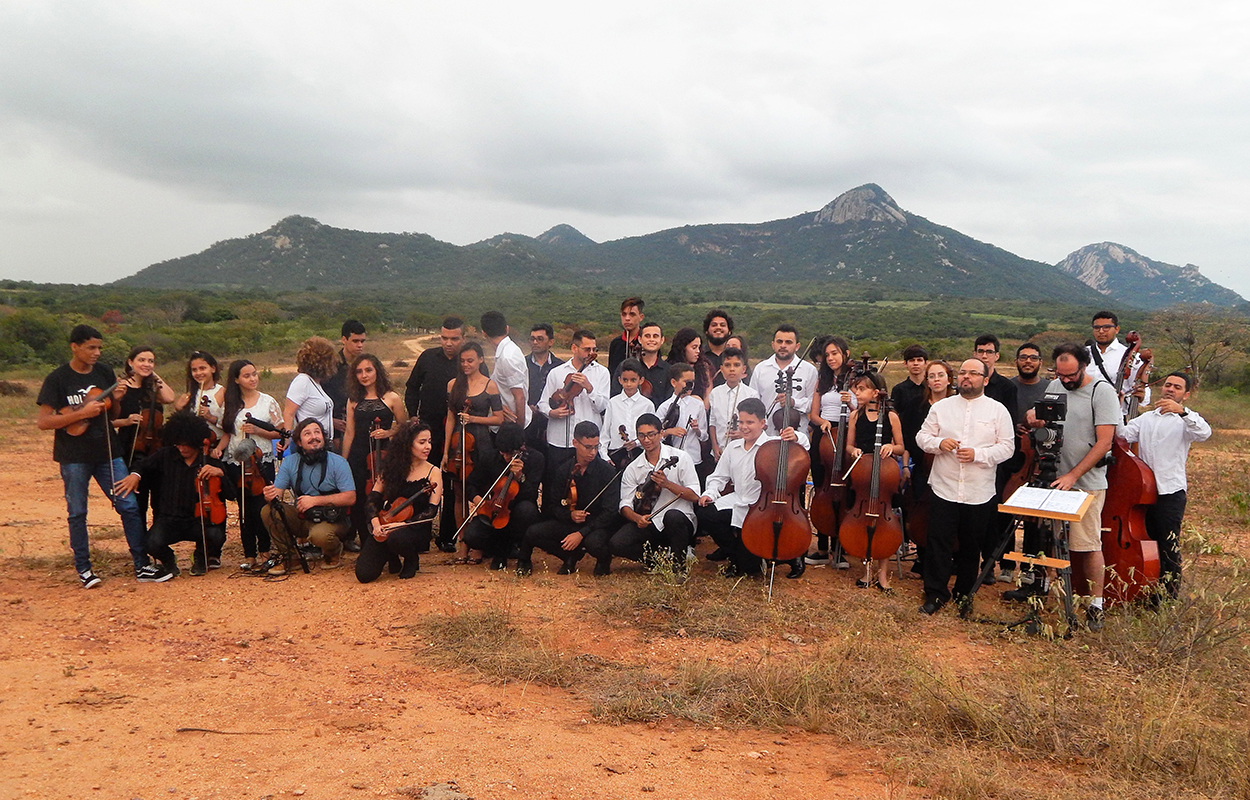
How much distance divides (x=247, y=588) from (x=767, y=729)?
441 centimetres

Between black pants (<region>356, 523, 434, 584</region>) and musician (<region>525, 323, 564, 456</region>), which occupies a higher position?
musician (<region>525, 323, 564, 456</region>)

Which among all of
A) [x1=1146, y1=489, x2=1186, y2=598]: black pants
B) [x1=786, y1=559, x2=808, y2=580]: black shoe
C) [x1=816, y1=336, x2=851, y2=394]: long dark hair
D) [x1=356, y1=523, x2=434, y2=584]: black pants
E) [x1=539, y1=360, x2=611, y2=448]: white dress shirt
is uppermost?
[x1=816, y1=336, x2=851, y2=394]: long dark hair

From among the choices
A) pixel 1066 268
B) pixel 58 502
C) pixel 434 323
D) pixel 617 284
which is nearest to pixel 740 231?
pixel 617 284

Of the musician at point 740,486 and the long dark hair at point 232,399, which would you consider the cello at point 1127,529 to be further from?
the long dark hair at point 232,399

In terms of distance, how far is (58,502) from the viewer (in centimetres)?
957

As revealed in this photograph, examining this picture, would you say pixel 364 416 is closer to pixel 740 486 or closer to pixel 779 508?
pixel 740 486

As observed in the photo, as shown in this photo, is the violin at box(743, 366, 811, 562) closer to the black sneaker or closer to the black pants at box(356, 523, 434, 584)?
the black pants at box(356, 523, 434, 584)

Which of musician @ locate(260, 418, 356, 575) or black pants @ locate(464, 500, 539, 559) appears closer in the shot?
musician @ locate(260, 418, 356, 575)

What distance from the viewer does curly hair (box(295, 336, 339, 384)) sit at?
709 cm

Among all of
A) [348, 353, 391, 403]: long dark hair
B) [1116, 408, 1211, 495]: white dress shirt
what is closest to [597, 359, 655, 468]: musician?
[348, 353, 391, 403]: long dark hair

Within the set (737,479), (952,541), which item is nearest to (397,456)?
(737,479)

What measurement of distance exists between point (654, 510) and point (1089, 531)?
3.20 meters

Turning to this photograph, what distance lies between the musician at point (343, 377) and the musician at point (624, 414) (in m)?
2.45

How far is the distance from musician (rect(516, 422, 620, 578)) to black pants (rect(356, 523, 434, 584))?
894mm
